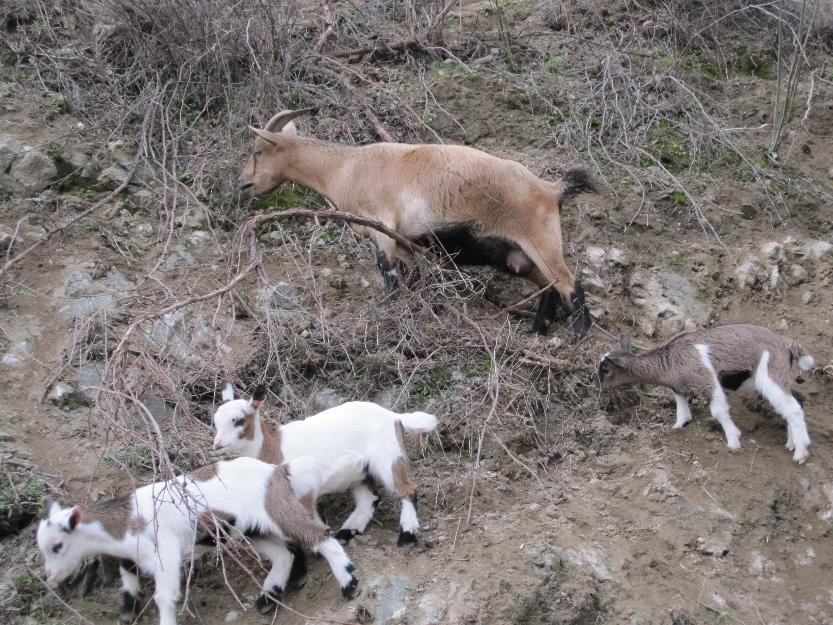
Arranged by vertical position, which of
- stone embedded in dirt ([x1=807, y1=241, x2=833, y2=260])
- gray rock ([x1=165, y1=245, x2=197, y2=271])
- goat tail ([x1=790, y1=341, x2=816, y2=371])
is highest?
gray rock ([x1=165, y1=245, x2=197, y2=271])

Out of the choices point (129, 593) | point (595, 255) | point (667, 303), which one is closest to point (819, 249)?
point (667, 303)

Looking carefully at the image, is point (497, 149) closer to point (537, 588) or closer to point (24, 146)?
point (24, 146)

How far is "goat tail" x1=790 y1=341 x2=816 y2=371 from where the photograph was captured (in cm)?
539

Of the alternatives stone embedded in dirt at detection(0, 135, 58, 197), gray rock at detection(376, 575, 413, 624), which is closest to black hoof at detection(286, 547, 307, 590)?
gray rock at detection(376, 575, 413, 624)

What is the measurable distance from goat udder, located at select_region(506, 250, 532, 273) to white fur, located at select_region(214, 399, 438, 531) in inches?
82.0

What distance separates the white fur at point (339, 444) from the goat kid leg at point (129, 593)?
0.70 meters

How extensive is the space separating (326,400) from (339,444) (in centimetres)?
123

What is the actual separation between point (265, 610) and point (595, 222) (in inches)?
174

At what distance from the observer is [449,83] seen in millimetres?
8594

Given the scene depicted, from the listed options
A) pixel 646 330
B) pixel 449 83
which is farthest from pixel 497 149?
pixel 646 330

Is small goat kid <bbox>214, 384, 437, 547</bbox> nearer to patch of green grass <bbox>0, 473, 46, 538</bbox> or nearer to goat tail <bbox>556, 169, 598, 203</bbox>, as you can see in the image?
patch of green grass <bbox>0, 473, 46, 538</bbox>

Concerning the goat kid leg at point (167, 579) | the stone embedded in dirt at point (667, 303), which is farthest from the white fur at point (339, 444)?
the stone embedded in dirt at point (667, 303)

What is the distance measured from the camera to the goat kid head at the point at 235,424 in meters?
4.50

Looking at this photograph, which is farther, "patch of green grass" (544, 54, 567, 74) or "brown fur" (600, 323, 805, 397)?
"patch of green grass" (544, 54, 567, 74)
